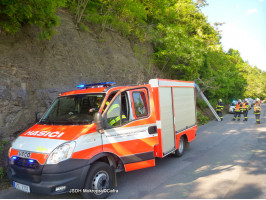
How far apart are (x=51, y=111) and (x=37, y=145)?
129 centimetres

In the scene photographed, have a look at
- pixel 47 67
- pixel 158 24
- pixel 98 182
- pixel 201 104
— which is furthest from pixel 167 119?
pixel 201 104

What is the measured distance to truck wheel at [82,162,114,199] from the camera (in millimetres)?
3734

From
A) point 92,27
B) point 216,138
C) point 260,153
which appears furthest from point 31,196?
point 92,27

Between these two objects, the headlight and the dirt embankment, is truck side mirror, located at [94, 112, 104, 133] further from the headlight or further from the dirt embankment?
the dirt embankment

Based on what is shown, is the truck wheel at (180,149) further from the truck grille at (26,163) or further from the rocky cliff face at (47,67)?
the rocky cliff face at (47,67)

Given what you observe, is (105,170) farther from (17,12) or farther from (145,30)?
(145,30)

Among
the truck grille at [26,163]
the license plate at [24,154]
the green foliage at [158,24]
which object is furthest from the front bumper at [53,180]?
the green foliage at [158,24]

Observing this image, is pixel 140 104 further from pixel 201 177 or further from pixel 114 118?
pixel 201 177

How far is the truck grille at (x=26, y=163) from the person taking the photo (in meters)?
3.55

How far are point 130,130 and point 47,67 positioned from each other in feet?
17.2

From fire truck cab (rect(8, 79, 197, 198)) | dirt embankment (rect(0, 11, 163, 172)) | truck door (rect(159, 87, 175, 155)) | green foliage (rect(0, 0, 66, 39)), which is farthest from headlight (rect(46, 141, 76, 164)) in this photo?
green foliage (rect(0, 0, 66, 39))

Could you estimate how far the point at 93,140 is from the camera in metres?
3.91

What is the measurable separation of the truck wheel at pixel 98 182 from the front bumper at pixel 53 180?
0.15m

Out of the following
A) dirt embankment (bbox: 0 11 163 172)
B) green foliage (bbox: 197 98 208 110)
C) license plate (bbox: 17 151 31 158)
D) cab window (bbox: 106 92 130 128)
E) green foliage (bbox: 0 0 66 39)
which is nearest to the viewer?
license plate (bbox: 17 151 31 158)
